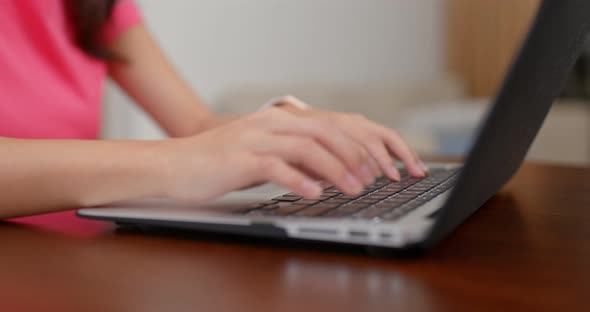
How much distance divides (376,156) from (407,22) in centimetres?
383

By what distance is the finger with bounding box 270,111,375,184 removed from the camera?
0.51 m

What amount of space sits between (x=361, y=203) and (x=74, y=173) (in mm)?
224

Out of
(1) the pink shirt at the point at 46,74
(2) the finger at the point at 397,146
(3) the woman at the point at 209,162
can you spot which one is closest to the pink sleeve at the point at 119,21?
(1) the pink shirt at the point at 46,74

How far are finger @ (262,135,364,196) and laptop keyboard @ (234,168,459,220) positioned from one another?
0.06ft

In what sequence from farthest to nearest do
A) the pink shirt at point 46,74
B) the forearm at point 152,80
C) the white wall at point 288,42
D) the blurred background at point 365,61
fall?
the blurred background at point 365,61, the white wall at point 288,42, the forearm at point 152,80, the pink shirt at point 46,74

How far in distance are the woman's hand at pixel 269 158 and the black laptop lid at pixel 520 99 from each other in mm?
87

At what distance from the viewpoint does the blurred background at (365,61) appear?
2.52 meters

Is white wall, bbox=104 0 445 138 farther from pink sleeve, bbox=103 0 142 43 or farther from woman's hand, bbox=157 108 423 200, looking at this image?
woman's hand, bbox=157 108 423 200

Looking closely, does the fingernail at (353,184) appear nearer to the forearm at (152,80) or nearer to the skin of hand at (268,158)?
the skin of hand at (268,158)

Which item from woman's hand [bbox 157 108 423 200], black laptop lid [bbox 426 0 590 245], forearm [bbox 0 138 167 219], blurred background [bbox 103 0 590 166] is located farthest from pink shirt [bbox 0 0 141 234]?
blurred background [bbox 103 0 590 166]

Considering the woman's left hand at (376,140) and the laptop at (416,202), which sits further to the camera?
the woman's left hand at (376,140)

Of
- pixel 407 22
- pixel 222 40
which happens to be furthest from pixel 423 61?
pixel 222 40

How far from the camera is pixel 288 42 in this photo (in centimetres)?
321

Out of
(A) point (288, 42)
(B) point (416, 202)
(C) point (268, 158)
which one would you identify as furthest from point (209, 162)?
(A) point (288, 42)
